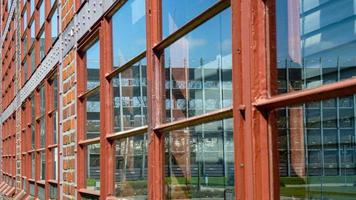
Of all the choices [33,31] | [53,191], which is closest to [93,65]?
[53,191]

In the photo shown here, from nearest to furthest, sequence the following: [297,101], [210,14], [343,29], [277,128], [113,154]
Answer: [343,29] < [297,101] < [277,128] < [210,14] < [113,154]

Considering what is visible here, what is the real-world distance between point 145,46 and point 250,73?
6.41ft

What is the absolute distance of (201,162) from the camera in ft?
11.4

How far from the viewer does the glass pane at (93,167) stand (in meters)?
6.14

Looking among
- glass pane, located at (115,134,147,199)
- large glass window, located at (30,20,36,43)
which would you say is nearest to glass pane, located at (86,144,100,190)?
glass pane, located at (115,134,147,199)

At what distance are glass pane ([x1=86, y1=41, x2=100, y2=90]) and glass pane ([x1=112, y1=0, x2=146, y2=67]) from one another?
0.71 metres

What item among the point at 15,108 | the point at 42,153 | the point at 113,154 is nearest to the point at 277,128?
the point at 113,154

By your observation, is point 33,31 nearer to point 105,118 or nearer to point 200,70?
point 105,118

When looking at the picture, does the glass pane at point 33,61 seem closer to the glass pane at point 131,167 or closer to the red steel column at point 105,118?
the red steel column at point 105,118

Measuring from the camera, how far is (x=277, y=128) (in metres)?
2.69

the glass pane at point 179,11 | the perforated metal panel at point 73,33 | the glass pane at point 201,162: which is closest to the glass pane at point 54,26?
the perforated metal panel at point 73,33

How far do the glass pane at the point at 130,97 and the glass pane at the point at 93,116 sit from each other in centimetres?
82

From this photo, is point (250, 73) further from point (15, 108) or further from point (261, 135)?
point (15, 108)

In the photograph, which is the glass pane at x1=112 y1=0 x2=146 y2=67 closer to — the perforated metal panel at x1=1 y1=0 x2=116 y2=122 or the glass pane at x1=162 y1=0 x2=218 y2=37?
the perforated metal panel at x1=1 y1=0 x2=116 y2=122
